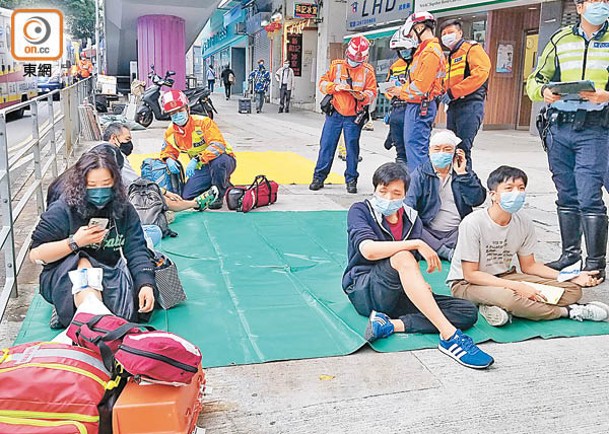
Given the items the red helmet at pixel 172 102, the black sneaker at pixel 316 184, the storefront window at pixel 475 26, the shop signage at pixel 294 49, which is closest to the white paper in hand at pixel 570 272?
the red helmet at pixel 172 102

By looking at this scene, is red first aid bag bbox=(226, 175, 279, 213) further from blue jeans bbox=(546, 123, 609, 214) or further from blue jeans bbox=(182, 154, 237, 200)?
blue jeans bbox=(546, 123, 609, 214)

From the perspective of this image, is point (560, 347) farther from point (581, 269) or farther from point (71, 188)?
point (71, 188)

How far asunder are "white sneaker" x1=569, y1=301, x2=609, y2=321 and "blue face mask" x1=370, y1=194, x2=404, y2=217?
1.23m

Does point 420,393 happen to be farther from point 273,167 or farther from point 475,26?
point 475,26

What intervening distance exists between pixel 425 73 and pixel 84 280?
385 centimetres

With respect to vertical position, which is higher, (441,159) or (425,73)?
(425,73)

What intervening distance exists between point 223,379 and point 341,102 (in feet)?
16.0

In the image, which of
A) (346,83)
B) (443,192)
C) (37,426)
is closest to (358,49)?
(346,83)

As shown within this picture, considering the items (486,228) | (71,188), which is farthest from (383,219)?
→ (71,188)

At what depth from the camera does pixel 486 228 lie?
376cm

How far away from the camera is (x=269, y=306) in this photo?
3949 millimetres

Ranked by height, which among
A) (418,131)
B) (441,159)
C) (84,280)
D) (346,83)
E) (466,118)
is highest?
(346,83)

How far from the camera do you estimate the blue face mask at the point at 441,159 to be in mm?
4734

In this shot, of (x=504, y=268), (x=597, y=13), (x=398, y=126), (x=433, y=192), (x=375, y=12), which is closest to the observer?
(x=504, y=268)
